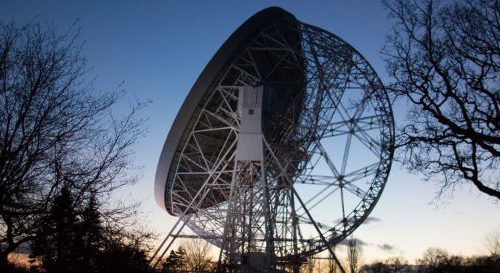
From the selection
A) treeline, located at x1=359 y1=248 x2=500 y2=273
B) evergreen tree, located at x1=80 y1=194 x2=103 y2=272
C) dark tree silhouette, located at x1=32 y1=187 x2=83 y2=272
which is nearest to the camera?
dark tree silhouette, located at x1=32 y1=187 x2=83 y2=272

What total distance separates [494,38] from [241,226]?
51.5 ft

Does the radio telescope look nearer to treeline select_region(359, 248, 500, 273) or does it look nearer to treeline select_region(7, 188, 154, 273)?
treeline select_region(7, 188, 154, 273)

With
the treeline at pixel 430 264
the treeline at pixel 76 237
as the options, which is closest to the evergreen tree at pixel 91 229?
the treeline at pixel 76 237

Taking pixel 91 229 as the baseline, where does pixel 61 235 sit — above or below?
below

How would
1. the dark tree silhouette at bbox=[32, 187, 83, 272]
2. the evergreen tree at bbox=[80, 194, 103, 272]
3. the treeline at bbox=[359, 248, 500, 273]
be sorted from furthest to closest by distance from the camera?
the treeline at bbox=[359, 248, 500, 273] → the evergreen tree at bbox=[80, 194, 103, 272] → the dark tree silhouette at bbox=[32, 187, 83, 272]

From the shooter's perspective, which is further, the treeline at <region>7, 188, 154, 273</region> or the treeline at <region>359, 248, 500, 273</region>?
the treeline at <region>359, 248, 500, 273</region>

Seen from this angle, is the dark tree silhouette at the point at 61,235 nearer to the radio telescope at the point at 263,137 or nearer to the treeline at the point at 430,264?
the radio telescope at the point at 263,137

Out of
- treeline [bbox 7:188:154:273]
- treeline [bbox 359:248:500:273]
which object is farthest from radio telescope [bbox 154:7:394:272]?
treeline [bbox 359:248:500:273]

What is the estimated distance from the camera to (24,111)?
30.9 ft

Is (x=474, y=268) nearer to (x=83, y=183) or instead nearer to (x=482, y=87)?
(x=482, y=87)

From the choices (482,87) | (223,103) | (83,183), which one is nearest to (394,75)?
(482,87)

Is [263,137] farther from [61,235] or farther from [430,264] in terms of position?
[430,264]

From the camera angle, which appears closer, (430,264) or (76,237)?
(76,237)

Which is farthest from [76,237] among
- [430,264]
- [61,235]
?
[430,264]
